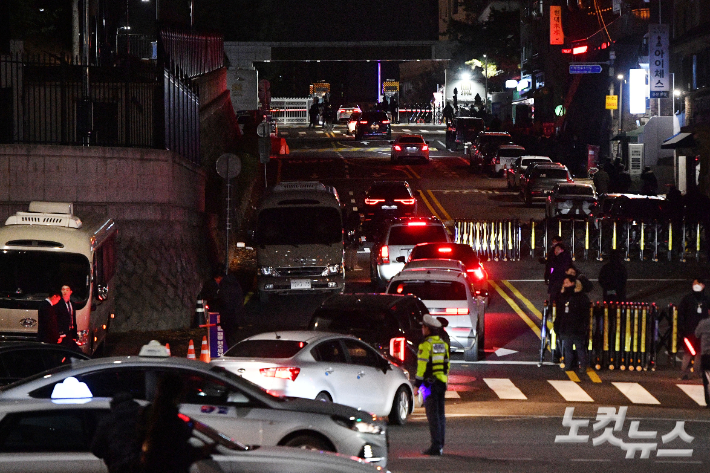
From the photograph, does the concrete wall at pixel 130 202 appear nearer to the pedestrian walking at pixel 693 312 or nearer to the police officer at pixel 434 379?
the pedestrian walking at pixel 693 312

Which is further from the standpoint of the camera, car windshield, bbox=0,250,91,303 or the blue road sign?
the blue road sign

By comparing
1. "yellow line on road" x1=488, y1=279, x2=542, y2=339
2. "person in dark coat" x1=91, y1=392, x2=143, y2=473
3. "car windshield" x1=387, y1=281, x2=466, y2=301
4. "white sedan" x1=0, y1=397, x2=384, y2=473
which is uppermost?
"person in dark coat" x1=91, y1=392, x2=143, y2=473

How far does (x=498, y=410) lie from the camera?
14.7 metres

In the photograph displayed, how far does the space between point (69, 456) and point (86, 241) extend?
34.2ft

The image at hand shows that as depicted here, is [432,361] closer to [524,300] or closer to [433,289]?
[433,289]

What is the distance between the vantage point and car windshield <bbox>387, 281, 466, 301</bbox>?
62.6 ft

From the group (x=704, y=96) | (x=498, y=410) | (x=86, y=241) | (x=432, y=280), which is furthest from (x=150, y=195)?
(x=704, y=96)

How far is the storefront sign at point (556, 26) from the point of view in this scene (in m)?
74.2

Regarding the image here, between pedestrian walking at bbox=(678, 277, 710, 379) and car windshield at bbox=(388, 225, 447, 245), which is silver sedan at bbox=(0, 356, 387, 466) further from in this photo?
car windshield at bbox=(388, 225, 447, 245)

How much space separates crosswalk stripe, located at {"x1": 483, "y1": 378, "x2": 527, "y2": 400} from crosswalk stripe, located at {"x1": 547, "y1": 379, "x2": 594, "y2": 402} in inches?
25.7

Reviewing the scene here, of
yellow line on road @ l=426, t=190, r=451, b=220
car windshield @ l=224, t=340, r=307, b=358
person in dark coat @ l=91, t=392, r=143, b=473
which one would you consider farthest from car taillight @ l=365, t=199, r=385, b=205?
person in dark coat @ l=91, t=392, r=143, b=473

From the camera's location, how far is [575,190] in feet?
120

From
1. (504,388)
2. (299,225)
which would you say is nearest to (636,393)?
(504,388)

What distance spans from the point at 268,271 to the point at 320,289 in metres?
1.29
